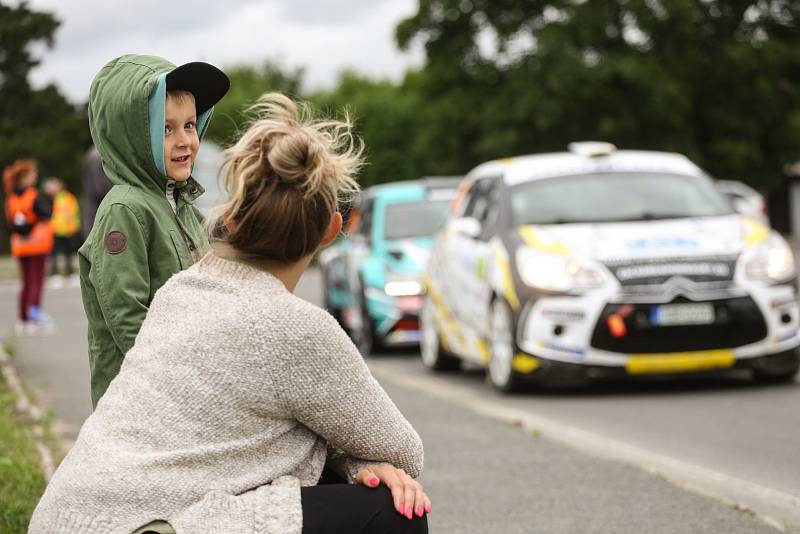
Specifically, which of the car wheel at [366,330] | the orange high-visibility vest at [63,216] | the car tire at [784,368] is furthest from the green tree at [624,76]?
the car tire at [784,368]

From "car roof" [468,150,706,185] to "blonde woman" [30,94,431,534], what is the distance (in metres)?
8.46

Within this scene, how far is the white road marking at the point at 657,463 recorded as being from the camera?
6.15 meters

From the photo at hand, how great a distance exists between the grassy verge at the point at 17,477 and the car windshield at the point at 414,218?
24.0ft

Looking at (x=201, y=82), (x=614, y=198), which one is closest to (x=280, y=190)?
(x=201, y=82)

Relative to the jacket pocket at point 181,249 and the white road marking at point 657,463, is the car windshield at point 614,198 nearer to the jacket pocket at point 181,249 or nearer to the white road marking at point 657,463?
the white road marking at point 657,463

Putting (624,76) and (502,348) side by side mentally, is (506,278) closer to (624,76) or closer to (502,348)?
(502,348)

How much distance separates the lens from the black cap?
403cm

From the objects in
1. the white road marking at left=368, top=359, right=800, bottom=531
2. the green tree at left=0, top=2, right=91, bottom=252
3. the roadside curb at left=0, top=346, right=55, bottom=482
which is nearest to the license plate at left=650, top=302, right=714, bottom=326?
the white road marking at left=368, top=359, right=800, bottom=531

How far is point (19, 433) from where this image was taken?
27.2 feet

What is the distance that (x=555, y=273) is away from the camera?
33.8ft

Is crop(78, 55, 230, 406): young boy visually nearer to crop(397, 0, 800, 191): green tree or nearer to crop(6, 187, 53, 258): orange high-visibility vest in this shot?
crop(6, 187, 53, 258): orange high-visibility vest

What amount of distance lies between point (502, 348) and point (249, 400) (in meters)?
7.79

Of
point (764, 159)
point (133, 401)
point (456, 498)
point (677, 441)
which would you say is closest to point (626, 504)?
point (456, 498)

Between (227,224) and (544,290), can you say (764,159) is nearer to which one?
(544,290)
